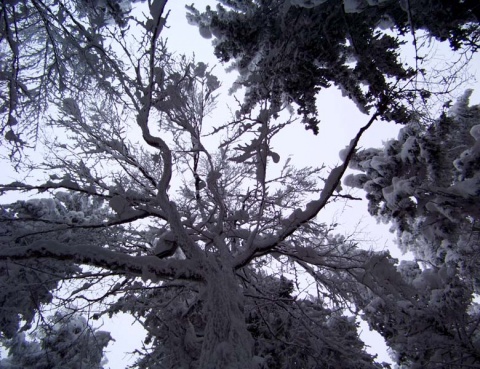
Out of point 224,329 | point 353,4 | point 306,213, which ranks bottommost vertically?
point 224,329

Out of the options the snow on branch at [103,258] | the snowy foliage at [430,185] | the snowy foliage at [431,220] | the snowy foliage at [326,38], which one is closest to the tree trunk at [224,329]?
the snow on branch at [103,258]

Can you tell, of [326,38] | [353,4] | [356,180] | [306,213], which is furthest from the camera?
[356,180]

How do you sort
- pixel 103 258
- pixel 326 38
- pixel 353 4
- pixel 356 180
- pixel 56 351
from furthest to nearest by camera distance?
pixel 56 351
pixel 356 180
pixel 326 38
pixel 353 4
pixel 103 258

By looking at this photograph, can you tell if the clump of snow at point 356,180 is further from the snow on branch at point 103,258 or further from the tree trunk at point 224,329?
the snow on branch at point 103,258

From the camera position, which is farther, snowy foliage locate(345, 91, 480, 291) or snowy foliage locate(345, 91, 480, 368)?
snowy foliage locate(345, 91, 480, 291)

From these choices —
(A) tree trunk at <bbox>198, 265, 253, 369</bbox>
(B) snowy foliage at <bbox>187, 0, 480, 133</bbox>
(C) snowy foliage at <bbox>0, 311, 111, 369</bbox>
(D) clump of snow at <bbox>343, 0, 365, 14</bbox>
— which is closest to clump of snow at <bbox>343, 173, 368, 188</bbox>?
(B) snowy foliage at <bbox>187, 0, 480, 133</bbox>

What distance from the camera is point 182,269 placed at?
2.55 metres

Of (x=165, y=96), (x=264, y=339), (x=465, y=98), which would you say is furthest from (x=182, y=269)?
(x=465, y=98)

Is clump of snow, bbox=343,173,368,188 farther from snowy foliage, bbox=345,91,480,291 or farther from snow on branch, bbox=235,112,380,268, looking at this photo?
snow on branch, bbox=235,112,380,268

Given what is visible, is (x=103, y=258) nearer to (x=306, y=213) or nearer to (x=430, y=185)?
(x=306, y=213)

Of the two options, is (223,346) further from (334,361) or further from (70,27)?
(70,27)

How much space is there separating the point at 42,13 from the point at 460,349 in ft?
26.4

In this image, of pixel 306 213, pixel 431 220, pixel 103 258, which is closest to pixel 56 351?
pixel 103 258

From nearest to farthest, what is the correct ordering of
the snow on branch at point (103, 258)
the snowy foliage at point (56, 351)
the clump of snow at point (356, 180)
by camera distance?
the snow on branch at point (103, 258), the clump of snow at point (356, 180), the snowy foliage at point (56, 351)
